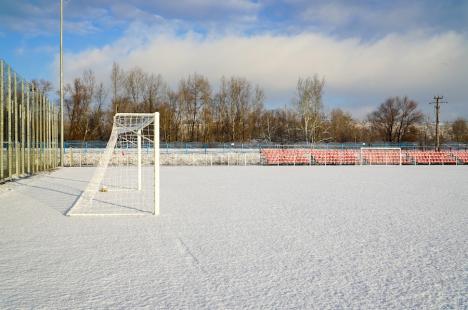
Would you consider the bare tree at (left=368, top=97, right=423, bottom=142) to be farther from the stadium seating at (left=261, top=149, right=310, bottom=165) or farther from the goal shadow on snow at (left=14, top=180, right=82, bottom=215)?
the goal shadow on snow at (left=14, top=180, right=82, bottom=215)

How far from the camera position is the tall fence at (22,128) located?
14.2 metres

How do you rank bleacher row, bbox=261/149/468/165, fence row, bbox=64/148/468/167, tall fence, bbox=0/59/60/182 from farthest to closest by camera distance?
bleacher row, bbox=261/149/468/165 < fence row, bbox=64/148/468/167 < tall fence, bbox=0/59/60/182

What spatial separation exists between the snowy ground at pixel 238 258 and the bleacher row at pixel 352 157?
23135 millimetres

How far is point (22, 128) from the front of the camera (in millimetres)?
16562

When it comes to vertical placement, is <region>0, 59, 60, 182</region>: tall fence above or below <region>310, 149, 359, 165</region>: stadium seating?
above

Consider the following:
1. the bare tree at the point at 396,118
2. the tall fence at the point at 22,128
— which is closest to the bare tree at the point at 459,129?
the bare tree at the point at 396,118

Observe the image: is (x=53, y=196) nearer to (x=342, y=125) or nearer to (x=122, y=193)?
(x=122, y=193)

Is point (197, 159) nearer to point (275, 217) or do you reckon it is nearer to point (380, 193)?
point (380, 193)

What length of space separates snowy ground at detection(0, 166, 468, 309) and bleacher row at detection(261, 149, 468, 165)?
23135 millimetres

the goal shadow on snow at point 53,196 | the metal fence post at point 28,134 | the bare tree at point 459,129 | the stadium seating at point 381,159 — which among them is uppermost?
the bare tree at point 459,129

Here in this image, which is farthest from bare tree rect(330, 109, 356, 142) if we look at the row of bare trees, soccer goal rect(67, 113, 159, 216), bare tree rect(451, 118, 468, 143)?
soccer goal rect(67, 113, 159, 216)

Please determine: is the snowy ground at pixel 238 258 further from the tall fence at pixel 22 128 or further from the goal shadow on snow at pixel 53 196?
the tall fence at pixel 22 128

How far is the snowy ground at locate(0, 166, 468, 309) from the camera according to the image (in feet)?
12.5

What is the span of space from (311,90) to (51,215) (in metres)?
47.4
